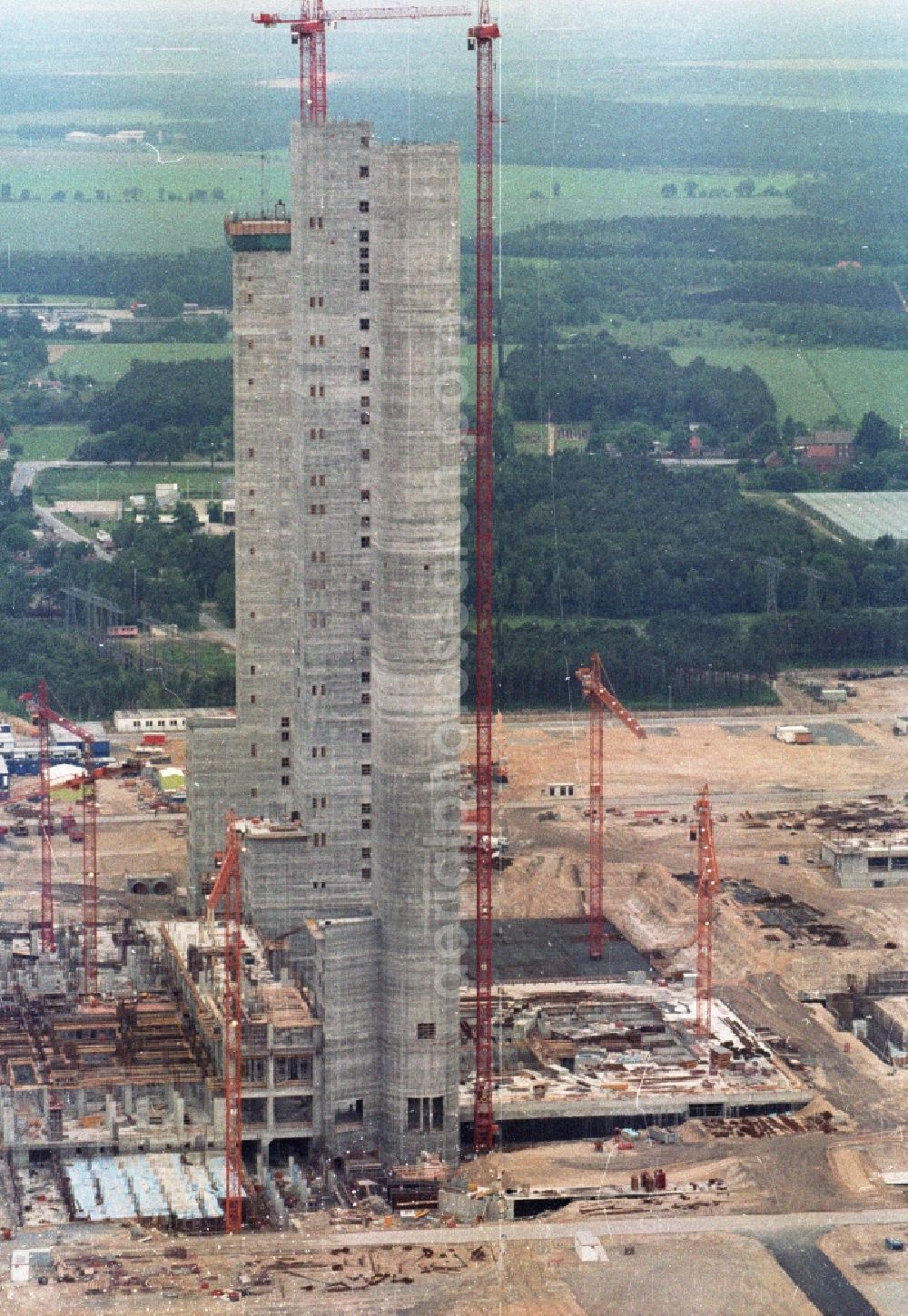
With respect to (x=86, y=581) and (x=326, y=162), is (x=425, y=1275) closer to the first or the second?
(x=326, y=162)

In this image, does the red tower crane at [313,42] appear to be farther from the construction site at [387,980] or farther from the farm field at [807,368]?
the farm field at [807,368]

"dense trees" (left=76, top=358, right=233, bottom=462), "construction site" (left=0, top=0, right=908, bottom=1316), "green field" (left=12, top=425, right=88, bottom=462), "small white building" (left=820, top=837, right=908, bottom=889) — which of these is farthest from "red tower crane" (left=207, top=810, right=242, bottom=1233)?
"green field" (left=12, top=425, right=88, bottom=462)

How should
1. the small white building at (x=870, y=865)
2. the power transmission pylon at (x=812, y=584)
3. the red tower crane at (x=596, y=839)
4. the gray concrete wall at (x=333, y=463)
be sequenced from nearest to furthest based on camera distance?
the gray concrete wall at (x=333, y=463), the red tower crane at (x=596, y=839), the small white building at (x=870, y=865), the power transmission pylon at (x=812, y=584)

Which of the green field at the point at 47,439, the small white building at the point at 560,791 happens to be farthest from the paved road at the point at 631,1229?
the green field at the point at 47,439

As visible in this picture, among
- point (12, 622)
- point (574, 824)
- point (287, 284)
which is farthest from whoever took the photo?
point (12, 622)

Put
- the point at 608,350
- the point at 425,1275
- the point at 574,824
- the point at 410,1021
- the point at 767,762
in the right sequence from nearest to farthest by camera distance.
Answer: the point at 425,1275 < the point at 410,1021 < the point at 574,824 < the point at 767,762 < the point at 608,350

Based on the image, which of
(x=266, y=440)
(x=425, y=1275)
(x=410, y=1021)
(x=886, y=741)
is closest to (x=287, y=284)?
(x=266, y=440)

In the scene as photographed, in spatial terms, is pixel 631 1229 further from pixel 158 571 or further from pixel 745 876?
pixel 158 571
